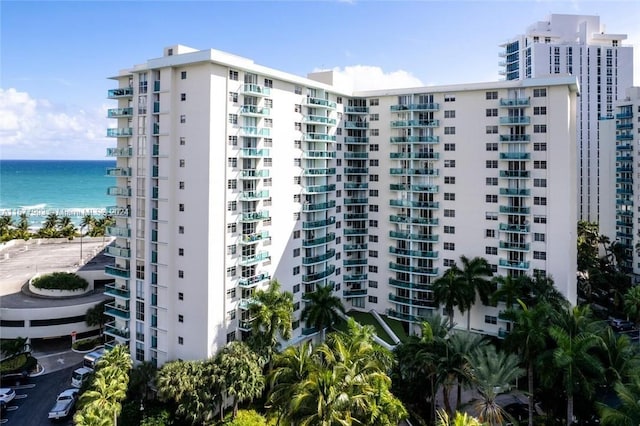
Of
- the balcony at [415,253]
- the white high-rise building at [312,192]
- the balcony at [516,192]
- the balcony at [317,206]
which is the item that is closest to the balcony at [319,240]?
the white high-rise building at [312,192]

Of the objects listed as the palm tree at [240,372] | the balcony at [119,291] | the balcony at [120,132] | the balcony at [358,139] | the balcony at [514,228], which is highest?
the balcony at [358,139]

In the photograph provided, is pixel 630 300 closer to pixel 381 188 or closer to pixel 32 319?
pixel 381 188

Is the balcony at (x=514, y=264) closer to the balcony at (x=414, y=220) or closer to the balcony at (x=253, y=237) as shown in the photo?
the balcony at (x=414, y=220)

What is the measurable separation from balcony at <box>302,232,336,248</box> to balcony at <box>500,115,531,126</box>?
22.4 metres

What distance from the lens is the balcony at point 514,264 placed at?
4919 centimetres

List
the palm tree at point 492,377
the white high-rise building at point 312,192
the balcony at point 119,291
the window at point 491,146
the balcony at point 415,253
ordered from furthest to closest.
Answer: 1. the balcony at point 415,253
2. the window at point 491,146
3. the balcony at point 119,291
4. the white high-rise building at point 312,192
5. the palm tree at point 492,377

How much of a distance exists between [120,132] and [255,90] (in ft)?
44.6

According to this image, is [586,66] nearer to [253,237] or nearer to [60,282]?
[253,237]

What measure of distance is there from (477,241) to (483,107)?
14798 millimetres

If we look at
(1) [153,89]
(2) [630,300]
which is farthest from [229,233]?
(2) [630,300]

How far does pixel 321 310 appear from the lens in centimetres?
4459

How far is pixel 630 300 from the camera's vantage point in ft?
162

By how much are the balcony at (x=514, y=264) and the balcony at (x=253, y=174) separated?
26.9m

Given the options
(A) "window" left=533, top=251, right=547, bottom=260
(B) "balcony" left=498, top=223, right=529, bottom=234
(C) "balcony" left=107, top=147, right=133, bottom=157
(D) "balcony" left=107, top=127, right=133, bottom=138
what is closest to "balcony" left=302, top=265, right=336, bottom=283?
(B) "balcony" left=498, top=223, right=529, bottom=234
